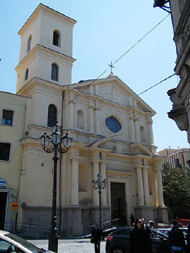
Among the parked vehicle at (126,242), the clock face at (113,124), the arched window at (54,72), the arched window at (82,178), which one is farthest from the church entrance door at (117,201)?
the parked vehicle at (126,242)

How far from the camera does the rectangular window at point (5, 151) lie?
20.3 metres

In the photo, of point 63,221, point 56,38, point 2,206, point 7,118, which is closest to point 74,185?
point 63,221

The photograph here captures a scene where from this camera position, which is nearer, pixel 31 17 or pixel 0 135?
pixel 0 135

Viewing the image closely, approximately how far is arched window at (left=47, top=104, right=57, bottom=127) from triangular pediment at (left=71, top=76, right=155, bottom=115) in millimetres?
3049

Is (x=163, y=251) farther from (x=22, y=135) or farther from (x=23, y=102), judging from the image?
(x=23, y=102)

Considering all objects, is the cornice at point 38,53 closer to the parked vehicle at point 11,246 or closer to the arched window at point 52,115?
the arched window at point 52,115

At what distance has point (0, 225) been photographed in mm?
18625

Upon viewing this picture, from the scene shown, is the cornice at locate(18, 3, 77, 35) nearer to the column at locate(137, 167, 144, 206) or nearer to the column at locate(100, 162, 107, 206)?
the column at locate(100, 162, 107, 206)

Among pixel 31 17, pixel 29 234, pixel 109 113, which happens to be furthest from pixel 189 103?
pixel 31 17

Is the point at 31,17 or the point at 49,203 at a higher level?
the point at 31,17

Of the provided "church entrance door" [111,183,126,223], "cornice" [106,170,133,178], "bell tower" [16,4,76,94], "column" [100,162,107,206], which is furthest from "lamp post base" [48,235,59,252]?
"bell tower" [16,4,76,94]

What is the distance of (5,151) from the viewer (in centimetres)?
2052

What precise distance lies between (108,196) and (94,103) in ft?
30.4

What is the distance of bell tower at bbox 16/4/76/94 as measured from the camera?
2528 centimetres
